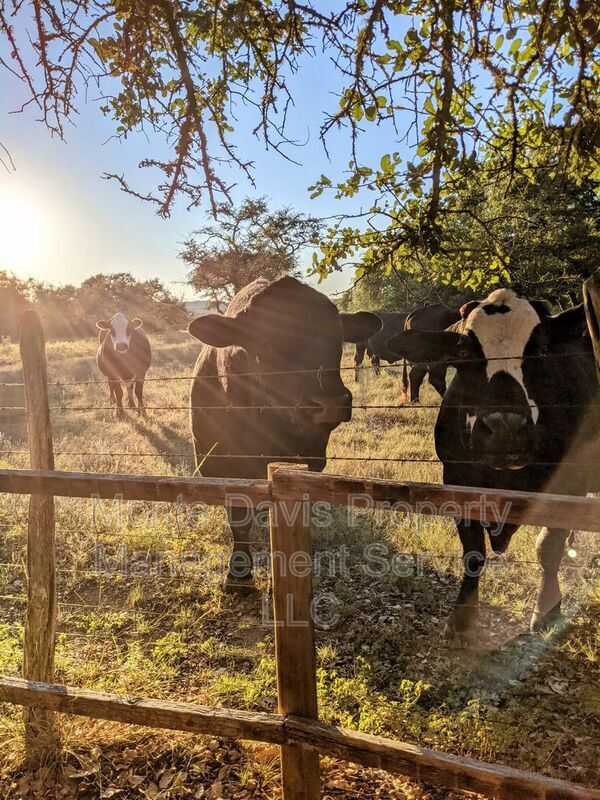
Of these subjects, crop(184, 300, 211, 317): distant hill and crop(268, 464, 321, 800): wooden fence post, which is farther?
crop(184, 300, 211, 317): distant hill

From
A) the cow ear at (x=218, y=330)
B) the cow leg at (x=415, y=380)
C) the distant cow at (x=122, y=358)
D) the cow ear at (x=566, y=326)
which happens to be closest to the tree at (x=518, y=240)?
the cow ear at (x=566, y=326)

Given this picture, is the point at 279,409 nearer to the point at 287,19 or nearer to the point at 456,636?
the point at 456,636

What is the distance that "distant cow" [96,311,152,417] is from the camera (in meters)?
13.2

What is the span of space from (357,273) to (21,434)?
396 inches

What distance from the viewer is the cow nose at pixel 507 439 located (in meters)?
3.31

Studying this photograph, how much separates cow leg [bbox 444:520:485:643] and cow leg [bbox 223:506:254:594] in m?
1.76

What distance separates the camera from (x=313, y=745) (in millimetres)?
2076

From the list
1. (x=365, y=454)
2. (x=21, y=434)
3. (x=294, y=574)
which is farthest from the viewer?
(x=21, y=434)

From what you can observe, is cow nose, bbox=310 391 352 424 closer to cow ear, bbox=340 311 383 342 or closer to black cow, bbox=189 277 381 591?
black cow, bbox=189 277 381 591

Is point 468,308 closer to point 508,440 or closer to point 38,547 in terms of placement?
point 508,440

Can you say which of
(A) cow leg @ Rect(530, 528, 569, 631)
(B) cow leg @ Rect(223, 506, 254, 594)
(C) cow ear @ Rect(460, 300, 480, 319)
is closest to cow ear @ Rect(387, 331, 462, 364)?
(C) cow ear @ Rect(460, 300, 480, 319)

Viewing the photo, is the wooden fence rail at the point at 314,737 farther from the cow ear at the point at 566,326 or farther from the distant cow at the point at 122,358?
the distant cow at the point at 122,358

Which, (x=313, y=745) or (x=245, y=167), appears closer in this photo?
(x=313, y=745)

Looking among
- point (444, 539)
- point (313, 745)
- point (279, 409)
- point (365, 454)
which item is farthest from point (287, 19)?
point (365, 454)
